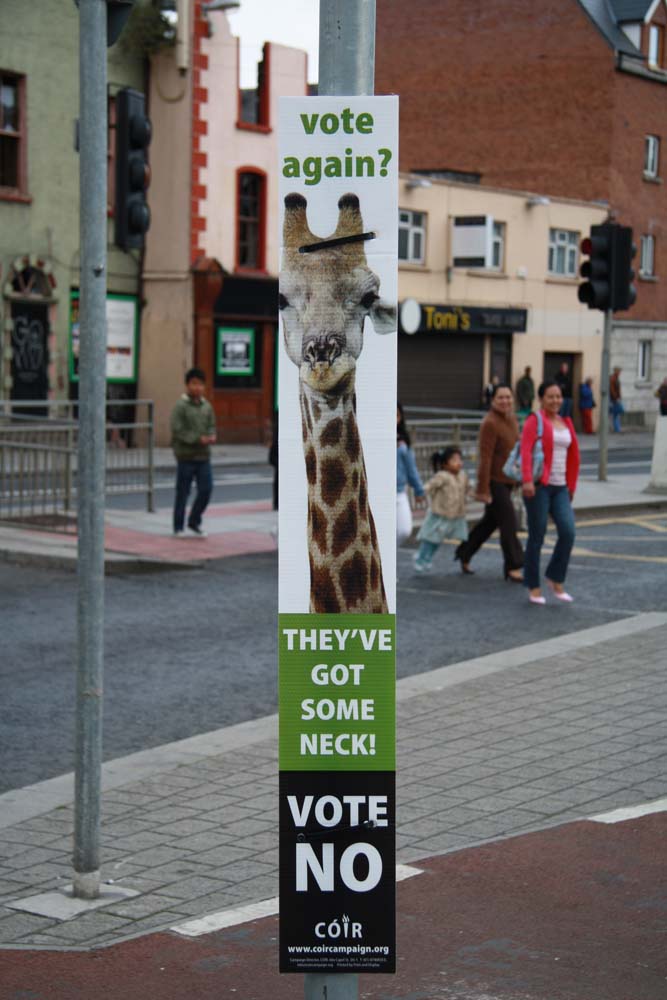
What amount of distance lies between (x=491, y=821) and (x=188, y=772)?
62.8 inches

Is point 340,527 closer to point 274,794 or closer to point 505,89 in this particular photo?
point 274,794

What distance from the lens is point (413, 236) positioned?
3934 centimetres

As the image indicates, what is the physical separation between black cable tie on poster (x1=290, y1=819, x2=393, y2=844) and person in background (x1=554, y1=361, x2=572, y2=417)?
1492 inches

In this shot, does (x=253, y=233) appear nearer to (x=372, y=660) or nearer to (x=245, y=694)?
(x=245, y=694)

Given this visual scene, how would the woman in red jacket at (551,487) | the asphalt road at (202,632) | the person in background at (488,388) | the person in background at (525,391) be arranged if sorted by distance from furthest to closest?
the person in background at (488,388) → the person in background at (525,391) → the woman in red jacket at (551,487) → the asphalt road at (202,632)

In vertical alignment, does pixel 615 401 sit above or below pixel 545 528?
above

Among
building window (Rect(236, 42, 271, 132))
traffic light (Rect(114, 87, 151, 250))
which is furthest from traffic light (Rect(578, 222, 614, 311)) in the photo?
building window (Rect(236, 42, 271, 132))

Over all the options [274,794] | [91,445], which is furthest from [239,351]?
[91,445]

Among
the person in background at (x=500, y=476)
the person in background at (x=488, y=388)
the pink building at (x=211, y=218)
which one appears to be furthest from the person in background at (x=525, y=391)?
the person in background at (x=500, y=476)

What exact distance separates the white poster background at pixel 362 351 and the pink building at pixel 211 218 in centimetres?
2873

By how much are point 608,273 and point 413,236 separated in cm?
1898

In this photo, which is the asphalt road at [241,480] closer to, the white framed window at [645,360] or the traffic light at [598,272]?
the traffic light at [598,272]

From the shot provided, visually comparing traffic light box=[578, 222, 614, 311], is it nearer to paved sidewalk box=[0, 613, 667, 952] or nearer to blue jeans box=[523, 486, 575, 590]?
blue jeans box=[523, 486, 575, 590]

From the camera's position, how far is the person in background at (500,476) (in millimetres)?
13891
